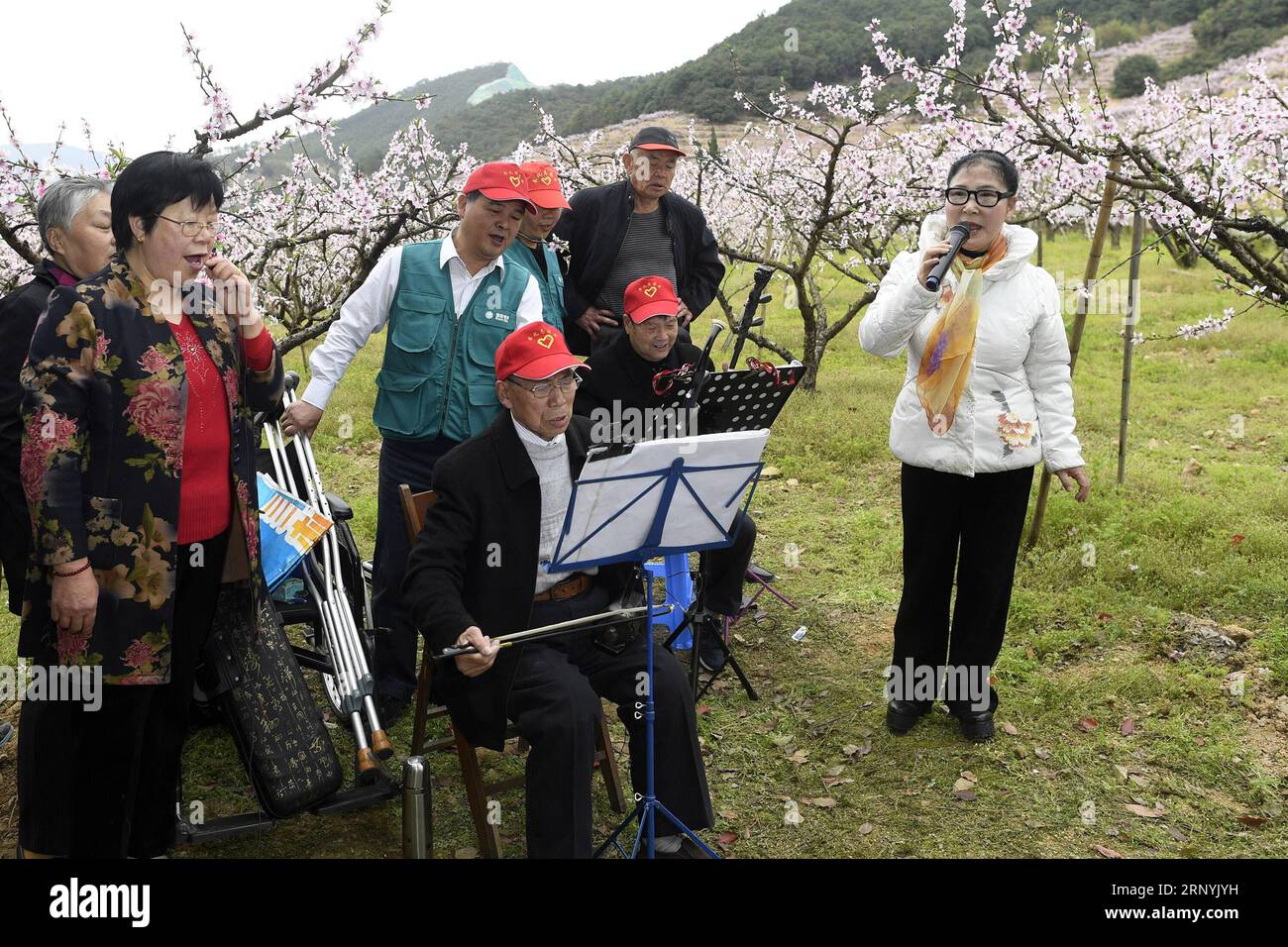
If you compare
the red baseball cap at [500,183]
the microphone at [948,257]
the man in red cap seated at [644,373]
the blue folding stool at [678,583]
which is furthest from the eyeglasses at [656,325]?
the microphone at [948,257]

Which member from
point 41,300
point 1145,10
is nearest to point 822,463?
point 41,300

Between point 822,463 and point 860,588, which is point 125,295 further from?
point 822,463

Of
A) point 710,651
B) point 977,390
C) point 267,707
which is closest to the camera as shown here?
A: point 267,707

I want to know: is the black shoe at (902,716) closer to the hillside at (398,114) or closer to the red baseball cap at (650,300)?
the red baseball cap at (650,300)

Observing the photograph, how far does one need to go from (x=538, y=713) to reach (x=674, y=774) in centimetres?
52

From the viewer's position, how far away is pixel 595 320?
5312mm

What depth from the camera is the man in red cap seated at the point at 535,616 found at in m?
3.27

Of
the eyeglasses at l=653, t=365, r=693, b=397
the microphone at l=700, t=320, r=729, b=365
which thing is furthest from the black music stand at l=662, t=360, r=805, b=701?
the eyeglasses at l=653, t=365, r=693, b=397

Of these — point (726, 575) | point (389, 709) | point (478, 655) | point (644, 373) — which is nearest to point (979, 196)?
point (644, 373)

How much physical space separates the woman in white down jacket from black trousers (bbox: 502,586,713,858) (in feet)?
4.72

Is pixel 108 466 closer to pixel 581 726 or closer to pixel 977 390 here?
pixel 581 726

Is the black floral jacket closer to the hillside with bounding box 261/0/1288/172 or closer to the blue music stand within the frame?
the blue music stand

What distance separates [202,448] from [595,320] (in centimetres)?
261

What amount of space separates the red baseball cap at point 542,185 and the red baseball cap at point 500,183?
66 millimetres
